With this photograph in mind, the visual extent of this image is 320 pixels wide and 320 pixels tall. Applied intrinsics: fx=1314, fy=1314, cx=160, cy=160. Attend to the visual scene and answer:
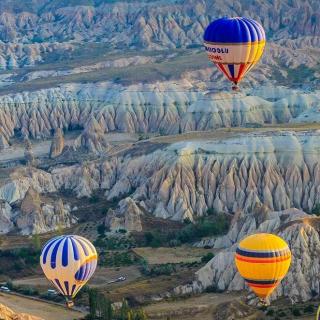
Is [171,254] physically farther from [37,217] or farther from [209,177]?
[209,177]

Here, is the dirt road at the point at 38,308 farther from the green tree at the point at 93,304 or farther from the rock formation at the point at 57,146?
the rock formation at the point at 57,146

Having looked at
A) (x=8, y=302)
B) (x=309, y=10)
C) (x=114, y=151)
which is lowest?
(x=309, y=10)

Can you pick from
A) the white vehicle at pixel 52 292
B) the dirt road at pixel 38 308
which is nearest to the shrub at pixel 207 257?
the white vehicle at pixel 52 292

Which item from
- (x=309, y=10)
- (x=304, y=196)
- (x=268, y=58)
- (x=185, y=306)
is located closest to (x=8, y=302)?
(x=185, y=306)

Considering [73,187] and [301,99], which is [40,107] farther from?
[73,187]

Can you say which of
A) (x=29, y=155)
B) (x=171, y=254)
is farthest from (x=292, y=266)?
(x=29, y=155)

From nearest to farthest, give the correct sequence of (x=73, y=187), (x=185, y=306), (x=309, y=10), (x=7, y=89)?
(x=185, y=306), (x=73, y=187), (x=7, y=89), (x=309, y=10)

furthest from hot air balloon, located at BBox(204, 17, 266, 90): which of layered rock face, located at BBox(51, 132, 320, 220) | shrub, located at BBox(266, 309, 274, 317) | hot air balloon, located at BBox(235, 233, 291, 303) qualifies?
layered rock face, located at BBox(51, 132, 320, 220)
